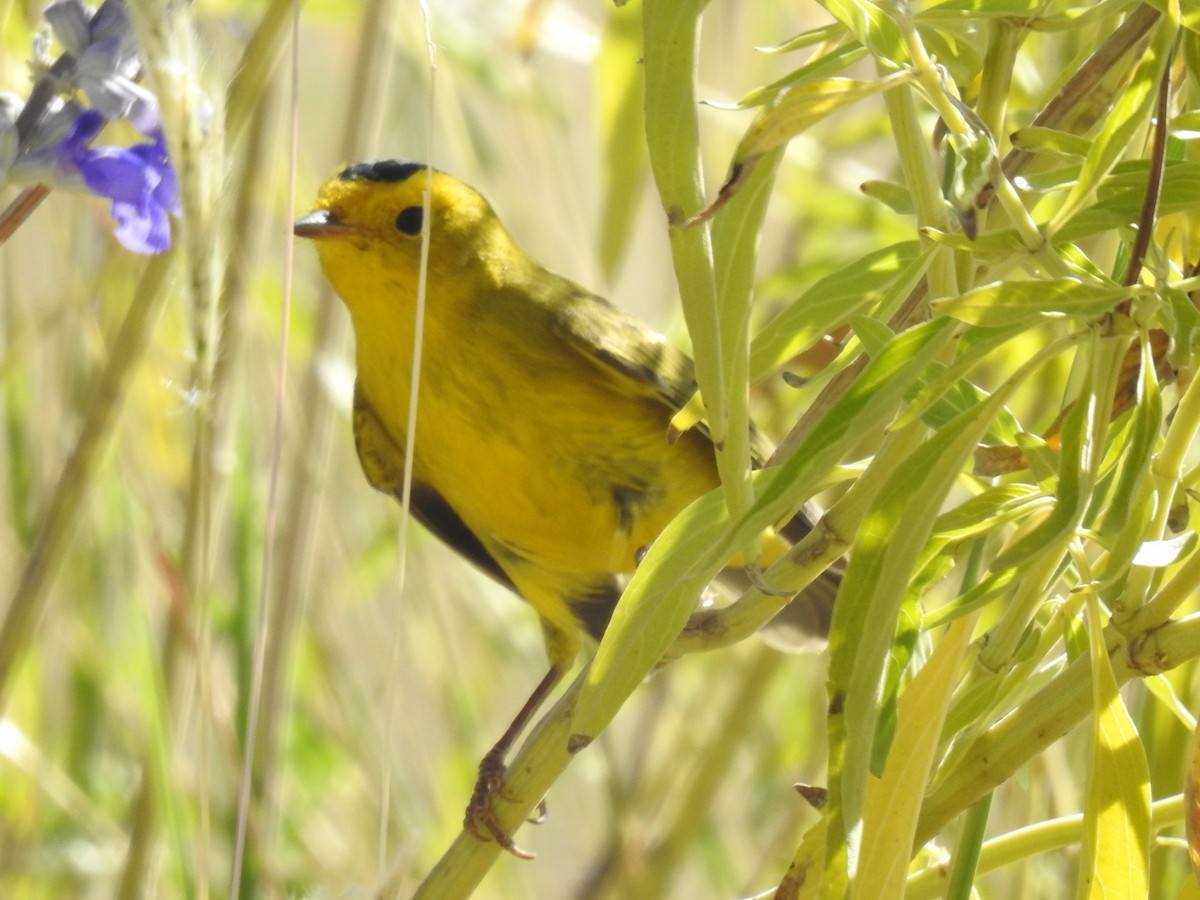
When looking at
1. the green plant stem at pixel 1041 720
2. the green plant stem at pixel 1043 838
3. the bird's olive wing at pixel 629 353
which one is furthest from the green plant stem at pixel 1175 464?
the bird's olive wing at pixel 629 353

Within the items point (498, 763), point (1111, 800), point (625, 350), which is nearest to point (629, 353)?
point (625, 350)

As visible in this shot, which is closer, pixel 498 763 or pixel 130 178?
pixel 130 178

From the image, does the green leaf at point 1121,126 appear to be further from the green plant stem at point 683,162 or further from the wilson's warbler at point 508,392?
the wilson's warbler at point 508,392

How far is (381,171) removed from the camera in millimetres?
1876

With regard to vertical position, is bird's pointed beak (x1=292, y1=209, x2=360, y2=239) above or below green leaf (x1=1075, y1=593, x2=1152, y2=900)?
above

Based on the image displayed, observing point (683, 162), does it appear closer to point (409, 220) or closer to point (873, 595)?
point (873, 595)

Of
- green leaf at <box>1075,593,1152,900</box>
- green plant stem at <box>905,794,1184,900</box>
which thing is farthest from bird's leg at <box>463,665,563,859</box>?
green leaf at <box>1075,593,1152,900</box>

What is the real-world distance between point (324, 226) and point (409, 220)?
102 millimetres

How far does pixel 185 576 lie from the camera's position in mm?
1580

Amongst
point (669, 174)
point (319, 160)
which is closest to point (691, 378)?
point (319, 160)

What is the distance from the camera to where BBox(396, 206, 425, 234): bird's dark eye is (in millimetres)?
1855

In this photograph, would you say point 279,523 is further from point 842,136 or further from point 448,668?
point 842,136

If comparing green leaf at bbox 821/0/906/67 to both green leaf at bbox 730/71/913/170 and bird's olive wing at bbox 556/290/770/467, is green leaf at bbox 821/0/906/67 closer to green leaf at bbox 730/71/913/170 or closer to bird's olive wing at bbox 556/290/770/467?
green leaf at bbox 730/71/913/170

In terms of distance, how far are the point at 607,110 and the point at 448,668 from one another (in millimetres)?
826
